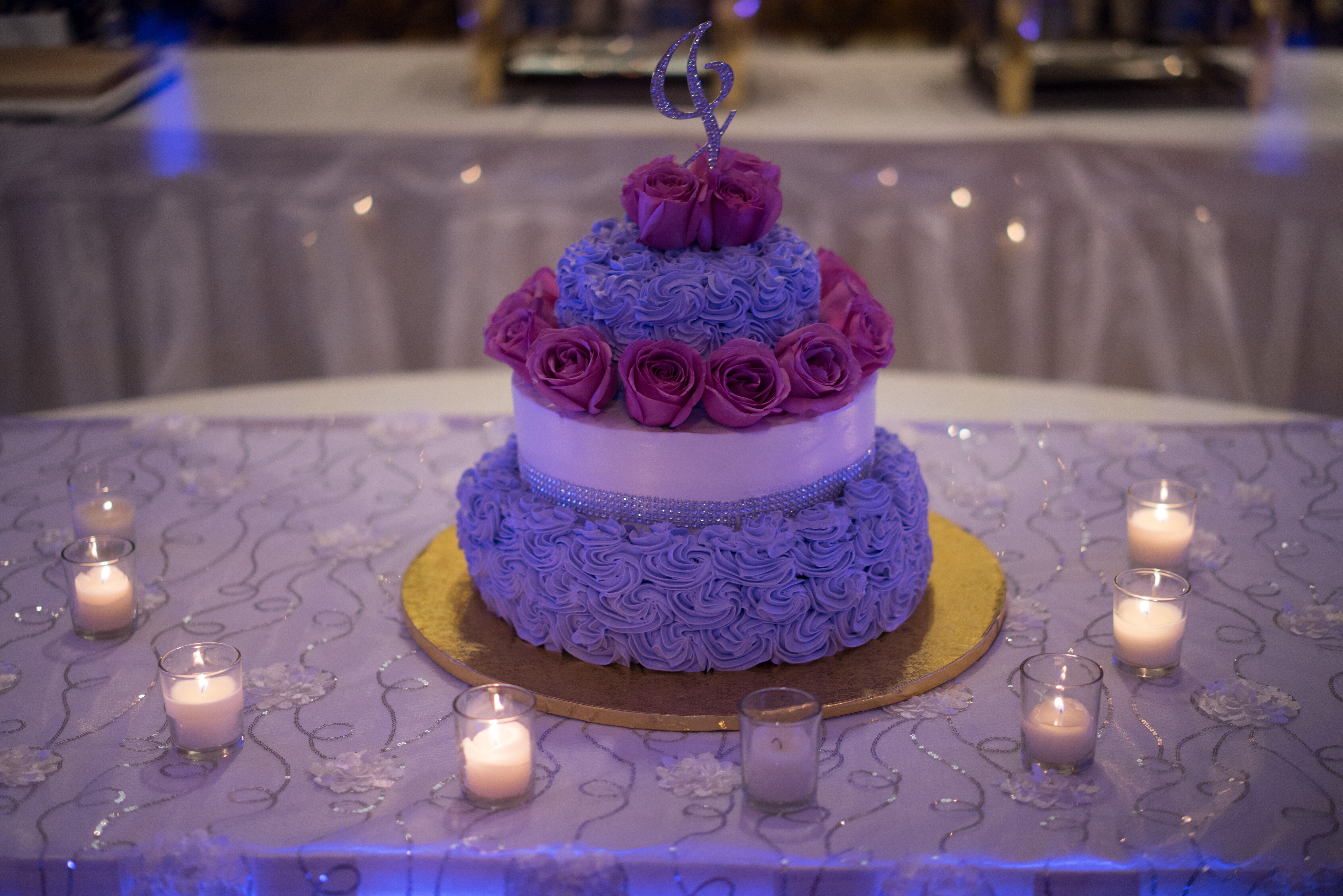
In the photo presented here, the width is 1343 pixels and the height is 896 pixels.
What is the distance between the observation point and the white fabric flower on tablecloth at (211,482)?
7.47 feet

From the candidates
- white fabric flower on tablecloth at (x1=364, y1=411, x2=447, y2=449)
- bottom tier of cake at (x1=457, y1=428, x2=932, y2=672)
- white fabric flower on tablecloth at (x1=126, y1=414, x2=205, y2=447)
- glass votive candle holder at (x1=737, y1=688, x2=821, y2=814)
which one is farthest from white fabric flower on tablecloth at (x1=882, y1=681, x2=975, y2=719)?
white fabric flower on tablecloth at (x1=126, y1=414, x2=205, y2=447)

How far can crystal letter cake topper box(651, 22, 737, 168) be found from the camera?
63.3 inches

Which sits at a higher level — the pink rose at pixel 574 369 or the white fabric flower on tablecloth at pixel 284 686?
the pink rose at pixel 574 369

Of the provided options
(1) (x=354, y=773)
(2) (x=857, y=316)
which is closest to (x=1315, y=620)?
(2) (x=857, y=316)

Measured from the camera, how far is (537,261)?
12.3 feet

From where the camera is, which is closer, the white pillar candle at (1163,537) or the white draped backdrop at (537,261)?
the white pillar candle at (1163,537)

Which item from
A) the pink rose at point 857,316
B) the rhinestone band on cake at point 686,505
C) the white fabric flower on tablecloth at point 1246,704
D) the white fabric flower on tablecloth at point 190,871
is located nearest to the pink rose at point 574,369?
the rhinestone band on cake at point 686,505

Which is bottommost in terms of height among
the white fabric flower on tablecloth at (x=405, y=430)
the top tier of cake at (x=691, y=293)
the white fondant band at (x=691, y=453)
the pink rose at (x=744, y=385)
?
the white fabric flower on tablecloth at (x=405, y=430)

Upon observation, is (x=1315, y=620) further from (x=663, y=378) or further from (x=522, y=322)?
(x=522, y=322)

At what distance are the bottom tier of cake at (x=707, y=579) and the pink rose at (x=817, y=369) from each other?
14cm

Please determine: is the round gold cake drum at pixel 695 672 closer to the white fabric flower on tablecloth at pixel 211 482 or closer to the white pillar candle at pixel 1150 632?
the white pillar candle at pixel 1150 632

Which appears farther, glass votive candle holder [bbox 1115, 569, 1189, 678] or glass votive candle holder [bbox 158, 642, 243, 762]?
glass votive candle holder [bbox 1115, 569, 1189, 678]

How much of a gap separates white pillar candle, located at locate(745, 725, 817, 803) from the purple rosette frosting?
0.62m

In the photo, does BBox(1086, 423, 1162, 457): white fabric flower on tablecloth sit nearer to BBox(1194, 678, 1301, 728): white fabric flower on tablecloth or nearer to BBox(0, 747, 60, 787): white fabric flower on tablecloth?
BBox(1194, 678, 1301, 728): white fabric flower on tablecloth
